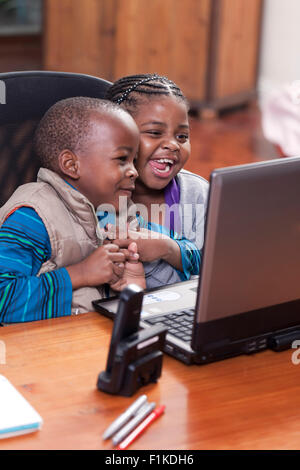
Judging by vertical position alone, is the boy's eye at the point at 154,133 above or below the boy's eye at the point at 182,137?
above

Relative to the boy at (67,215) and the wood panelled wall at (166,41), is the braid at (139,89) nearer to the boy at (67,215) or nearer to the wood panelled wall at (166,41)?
the boy at (67,215)

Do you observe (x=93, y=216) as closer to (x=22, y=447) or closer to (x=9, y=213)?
(x=9, y=213)

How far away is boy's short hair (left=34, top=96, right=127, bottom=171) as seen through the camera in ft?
4.82

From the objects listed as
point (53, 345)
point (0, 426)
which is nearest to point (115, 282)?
point (53, 345)

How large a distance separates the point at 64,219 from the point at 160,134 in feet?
1.07

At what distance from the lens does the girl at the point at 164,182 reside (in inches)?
62.6

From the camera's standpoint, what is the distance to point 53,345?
123 cm

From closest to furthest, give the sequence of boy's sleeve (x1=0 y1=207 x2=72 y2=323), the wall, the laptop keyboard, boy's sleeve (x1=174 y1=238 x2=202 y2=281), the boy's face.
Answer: the laptop keyboard → boy's sleeve (x1=0 y1=207 x2=72 y2=323) → the boy's face → boy's sleeve (x1=174 y1=238 x2=202 y2=281) → the wall

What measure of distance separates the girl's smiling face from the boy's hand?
30cm

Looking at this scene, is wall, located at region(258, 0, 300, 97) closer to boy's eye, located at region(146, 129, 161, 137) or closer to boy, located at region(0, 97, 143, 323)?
boy's eye, located at region(146, 129, 161, 137)

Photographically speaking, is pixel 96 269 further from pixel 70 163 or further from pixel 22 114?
pixel 22 114

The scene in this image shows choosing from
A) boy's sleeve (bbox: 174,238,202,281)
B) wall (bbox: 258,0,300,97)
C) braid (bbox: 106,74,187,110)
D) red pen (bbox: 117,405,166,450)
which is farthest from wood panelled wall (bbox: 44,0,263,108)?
red pen (bbox: 117,405,166,450)

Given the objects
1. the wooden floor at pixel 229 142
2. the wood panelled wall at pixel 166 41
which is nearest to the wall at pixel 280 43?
the wood panelled wall at pixel 166 41

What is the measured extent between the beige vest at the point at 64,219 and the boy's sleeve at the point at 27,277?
2 centimetres
